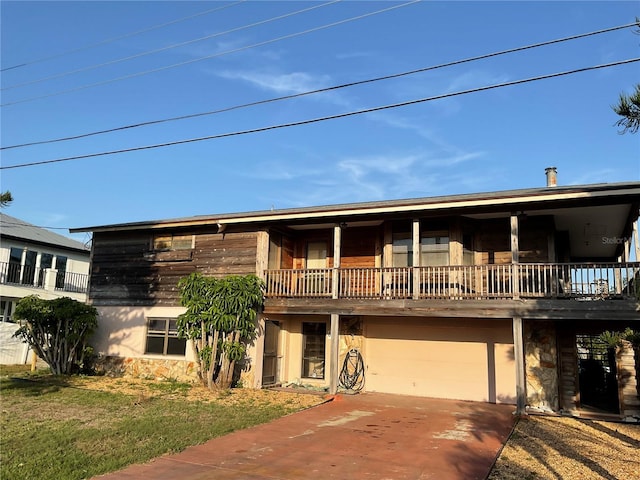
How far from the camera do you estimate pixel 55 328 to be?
1606cm

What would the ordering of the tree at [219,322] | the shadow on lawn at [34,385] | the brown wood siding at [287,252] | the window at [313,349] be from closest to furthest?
the shadow on lawn at [34,385]
the tree at [219,322]
the window at [313,349]
the brown wood siding at [287,252]

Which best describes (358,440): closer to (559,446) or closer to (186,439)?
(186,439)

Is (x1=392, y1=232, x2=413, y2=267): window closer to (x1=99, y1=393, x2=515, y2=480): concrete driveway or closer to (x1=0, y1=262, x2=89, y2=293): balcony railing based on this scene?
(x1=99, y1=393, x2=515, y2=480): concrete driveway

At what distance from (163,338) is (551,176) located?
44.2 feet

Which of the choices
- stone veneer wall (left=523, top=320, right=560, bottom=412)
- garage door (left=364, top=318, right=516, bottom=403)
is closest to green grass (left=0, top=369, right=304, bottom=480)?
garage door (left=364, top=318, right=516, bottom=403)

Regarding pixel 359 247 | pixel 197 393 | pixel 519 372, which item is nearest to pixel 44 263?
pixel 197 393

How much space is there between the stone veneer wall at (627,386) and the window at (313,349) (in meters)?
8.01

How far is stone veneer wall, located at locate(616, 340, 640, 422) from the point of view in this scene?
485 inches

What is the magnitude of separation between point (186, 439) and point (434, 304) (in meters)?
7.03

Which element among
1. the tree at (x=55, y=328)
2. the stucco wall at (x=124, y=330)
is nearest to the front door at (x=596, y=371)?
the stucco wall at (x=124, y=330)

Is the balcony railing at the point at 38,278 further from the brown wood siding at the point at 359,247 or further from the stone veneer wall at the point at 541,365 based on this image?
the stone veneer wall at the point at 541,365

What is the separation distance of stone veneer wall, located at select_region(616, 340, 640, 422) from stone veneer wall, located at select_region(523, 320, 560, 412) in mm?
1492

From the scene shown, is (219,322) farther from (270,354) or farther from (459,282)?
(459,282)

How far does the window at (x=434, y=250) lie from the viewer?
1424 cm
